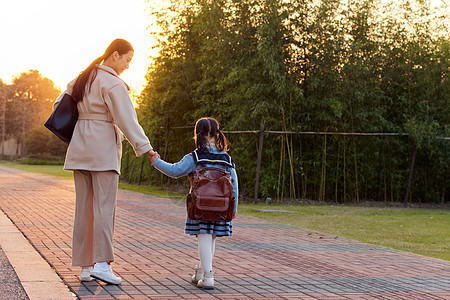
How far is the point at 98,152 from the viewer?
439cm

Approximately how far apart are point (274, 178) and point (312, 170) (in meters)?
1.02

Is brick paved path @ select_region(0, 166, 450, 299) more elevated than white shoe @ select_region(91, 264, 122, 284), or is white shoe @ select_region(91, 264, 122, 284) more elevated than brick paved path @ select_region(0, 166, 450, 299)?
white shoe @ select_region(91, 264, 122, 284)

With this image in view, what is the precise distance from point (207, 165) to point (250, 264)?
5.27ft

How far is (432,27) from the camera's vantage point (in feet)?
51.0

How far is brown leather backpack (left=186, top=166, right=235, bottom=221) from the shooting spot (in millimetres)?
4453

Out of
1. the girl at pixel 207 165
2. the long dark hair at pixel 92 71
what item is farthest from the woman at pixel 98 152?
the girl at pixel 207 165

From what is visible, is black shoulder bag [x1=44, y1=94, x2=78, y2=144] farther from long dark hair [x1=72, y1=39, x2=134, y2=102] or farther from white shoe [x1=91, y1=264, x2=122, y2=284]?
white shoe [x1=91, y1=264, x2=122, y2=284]

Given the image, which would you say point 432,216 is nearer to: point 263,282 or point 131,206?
point 131,206

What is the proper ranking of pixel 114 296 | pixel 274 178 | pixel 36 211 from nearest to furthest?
pixel 114 296 → pixel 36 211 → pixel 274 178

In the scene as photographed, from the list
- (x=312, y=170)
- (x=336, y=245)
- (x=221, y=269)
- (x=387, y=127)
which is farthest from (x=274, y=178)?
(x=221, y=269)

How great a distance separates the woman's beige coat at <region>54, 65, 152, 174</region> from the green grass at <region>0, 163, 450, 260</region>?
4.54 m

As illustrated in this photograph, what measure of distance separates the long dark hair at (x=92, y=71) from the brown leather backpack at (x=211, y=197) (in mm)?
1062

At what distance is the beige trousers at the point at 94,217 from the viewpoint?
4418 mm

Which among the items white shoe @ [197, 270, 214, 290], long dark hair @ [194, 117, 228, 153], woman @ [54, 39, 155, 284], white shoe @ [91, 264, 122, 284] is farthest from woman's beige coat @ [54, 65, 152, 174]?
white shoe @ [197, 270, 214, 290]
